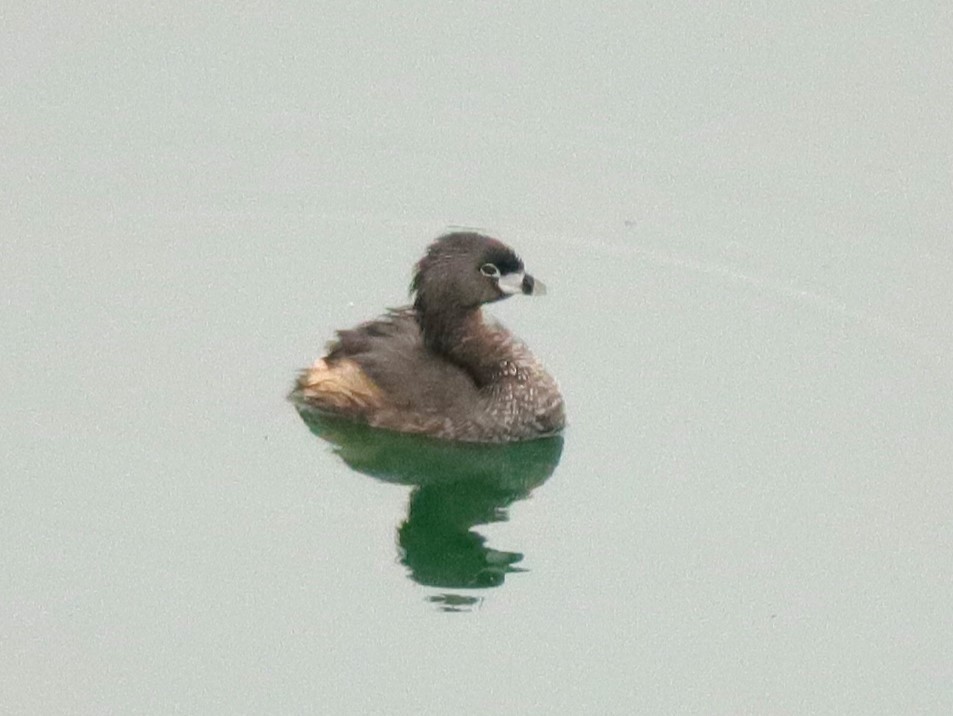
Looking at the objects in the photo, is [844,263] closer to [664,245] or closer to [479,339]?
[664,245]

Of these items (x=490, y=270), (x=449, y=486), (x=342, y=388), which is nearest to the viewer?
(x=449, y=486)

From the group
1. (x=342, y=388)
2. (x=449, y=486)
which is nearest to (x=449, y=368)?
(x=342, y=388)

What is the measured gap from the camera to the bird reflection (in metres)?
13.9

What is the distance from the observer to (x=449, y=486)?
48.2 feet

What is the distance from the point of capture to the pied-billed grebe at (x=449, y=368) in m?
14.9

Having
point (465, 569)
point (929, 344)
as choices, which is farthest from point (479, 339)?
point (929, 344)

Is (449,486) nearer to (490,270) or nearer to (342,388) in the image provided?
(342,388)

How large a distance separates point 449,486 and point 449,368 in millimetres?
742

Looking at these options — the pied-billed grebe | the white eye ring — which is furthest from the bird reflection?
the white eye ring

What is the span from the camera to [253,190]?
55.7 ft

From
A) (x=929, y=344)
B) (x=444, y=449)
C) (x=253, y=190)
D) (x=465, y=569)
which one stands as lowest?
(x=465, y=569)

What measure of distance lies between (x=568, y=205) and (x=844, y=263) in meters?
1.71

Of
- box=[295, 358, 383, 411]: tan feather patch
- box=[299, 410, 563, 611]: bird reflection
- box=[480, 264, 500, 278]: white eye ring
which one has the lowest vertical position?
box=[299, 410, 563, 611]: bird reflection

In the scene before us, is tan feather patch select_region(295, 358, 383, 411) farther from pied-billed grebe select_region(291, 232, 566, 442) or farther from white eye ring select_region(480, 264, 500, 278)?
white eye ring select_region(480, 264, 500, 278)
